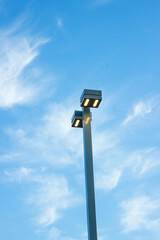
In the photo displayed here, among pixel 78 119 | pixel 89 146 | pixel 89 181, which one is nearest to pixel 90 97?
pixel 78 119

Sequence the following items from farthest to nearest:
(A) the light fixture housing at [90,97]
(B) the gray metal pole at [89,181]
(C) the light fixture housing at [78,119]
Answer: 1. (C) the light fixture housing at [78,119]
2. (A) the light fixture housing at [90,97]
3. (B) the gray metal pole at [89,181]

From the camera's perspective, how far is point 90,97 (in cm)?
895

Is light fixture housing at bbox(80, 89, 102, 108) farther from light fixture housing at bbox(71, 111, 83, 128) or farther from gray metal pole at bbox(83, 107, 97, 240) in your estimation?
light fixture housing at bbox(71, 111, 83, 128)

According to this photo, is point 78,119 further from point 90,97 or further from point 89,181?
point 89,181

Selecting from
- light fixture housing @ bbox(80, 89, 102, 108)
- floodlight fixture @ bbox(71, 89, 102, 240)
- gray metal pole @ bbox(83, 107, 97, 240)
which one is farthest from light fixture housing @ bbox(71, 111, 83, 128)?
light fixture housing @ bbox(80, 89, 102, 108)

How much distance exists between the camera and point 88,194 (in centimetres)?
818

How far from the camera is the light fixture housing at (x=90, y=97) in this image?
8945mm

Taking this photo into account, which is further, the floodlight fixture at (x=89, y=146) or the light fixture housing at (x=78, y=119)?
the light fixture housing at (x=78, y=119)

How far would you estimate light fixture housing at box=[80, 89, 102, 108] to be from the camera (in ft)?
29.3

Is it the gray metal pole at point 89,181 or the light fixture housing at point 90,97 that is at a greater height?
the light fixture housing at point 90,97

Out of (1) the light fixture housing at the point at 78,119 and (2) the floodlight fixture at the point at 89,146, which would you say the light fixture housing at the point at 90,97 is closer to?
(2) the floodlight fixture at the point at 89,146

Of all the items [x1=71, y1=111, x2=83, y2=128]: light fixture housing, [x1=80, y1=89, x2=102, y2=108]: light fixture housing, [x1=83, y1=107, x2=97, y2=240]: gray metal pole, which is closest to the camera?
[x1=83, y1=107, x2=97, y2=240]: gray metal pole

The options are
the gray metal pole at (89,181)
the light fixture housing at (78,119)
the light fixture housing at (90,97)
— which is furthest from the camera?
the light fixture housing at (78,119)

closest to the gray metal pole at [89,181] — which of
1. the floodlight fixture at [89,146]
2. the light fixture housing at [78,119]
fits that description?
the floodlight fixture at [89,146]
